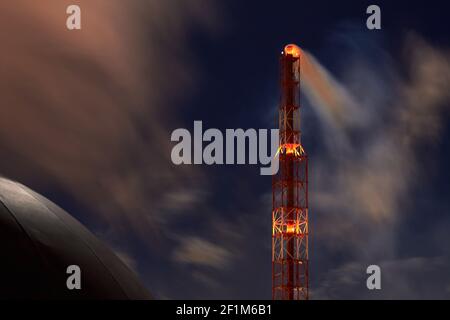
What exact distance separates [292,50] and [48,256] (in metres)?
40.7

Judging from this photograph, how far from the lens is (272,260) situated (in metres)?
56.4

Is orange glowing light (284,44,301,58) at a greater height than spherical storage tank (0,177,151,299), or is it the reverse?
orange glowing light (284,44,301,58)

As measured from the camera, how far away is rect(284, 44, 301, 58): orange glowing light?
5625cm

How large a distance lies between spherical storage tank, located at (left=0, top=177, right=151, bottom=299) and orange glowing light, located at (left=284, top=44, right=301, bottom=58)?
119 feet

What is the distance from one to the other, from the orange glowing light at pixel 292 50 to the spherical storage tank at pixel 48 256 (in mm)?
36395

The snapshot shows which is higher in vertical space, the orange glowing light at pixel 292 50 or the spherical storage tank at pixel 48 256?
the orange glowing light at pixel 292 50

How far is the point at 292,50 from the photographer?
56.3 metres

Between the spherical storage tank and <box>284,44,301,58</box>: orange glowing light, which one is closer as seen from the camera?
the spherical storage tank

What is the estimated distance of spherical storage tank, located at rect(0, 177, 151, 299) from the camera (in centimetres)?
1764

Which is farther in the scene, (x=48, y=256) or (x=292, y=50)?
(x=292, y=50)

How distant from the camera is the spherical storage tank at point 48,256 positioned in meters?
17.6

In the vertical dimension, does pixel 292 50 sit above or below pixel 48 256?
above
